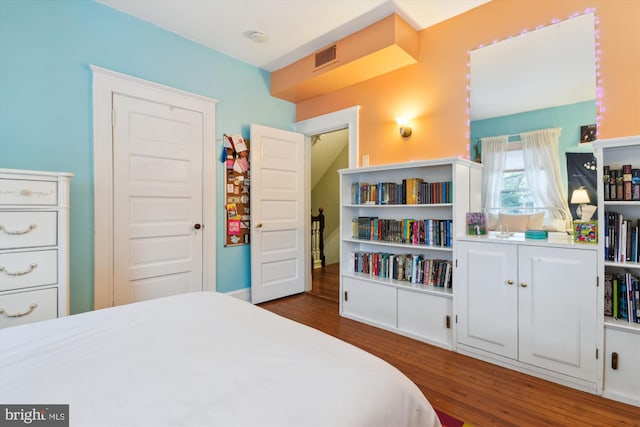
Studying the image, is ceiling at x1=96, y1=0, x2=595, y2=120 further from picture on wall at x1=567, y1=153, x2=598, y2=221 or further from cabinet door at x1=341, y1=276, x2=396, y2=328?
cabinet door at x1=341, y1=276, x2=396, y2=328

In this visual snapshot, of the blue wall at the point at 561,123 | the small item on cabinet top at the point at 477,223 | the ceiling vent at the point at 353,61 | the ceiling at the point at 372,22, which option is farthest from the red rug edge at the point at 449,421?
the ceiling vent at the point at 353,61

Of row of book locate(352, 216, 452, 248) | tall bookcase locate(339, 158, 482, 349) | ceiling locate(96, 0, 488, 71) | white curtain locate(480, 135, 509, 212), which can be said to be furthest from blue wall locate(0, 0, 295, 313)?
white curtain locate(480, 135, 509, 212)

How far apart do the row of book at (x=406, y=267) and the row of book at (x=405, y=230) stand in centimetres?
16

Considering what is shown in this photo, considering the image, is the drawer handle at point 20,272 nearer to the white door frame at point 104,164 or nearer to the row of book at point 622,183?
the white door frame at point 104,164

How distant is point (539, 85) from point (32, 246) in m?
3.56

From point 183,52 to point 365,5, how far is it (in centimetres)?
179

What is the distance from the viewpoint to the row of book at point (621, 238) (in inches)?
69.1

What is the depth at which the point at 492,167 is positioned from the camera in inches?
102

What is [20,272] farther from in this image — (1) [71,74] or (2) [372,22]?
(2) [372,22]

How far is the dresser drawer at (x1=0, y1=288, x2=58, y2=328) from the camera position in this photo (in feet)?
5.75

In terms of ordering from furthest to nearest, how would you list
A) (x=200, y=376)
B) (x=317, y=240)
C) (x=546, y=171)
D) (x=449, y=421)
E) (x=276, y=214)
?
(x=317, y=240) → (x=276, y=214) → (x=546, y=171) → (x=449, y=421) → (x=200, y=376)

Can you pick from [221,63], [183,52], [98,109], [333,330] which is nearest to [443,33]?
[221,63]

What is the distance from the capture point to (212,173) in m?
3.23

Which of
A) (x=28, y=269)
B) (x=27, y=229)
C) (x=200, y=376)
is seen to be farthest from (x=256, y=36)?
(x=200, y=376)
